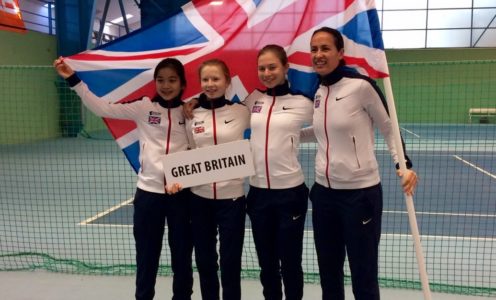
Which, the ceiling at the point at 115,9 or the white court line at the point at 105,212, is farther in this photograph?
the ceiling at the point at 115,9

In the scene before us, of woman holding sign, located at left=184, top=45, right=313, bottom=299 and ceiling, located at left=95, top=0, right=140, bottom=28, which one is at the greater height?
ceiling, located at left=95, top=0, right=140, bottom=28

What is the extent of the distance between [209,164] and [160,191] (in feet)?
1.28

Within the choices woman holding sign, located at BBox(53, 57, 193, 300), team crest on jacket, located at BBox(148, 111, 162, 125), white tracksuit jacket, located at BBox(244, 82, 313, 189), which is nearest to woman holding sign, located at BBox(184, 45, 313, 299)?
white tracksuit jacket, located at BBox(244, 82, 313, 189)

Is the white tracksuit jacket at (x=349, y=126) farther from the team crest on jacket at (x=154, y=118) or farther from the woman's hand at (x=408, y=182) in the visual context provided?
the team crest on jacket at (x=154, y=118)

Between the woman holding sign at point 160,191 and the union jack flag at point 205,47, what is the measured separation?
0.40m

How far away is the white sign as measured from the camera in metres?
2.79

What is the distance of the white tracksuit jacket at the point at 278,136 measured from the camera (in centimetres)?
276

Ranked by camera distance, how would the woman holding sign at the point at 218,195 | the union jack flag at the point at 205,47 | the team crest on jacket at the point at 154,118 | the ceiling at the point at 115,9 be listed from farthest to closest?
the ceiling at the point at 115,9, the union jack flag at the point at 205,47, the team crest on jacket at the point at 154,118, the woman holding sign at the point at 218,195

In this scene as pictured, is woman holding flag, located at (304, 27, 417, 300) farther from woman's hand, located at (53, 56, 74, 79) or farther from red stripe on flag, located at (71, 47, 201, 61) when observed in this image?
woman's hand, located at (53, 56, 74, 79)

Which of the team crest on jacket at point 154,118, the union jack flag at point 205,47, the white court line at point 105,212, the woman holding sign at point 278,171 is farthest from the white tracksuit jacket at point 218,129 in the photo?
the white court line at point 105,212

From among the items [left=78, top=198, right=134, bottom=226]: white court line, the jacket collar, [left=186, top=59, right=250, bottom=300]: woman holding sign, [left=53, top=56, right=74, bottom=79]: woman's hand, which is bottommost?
[left=78, top=198, right=134, bottom=226]: white court line

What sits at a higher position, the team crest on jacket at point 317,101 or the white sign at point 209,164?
the team crest on jacket at point 317,101

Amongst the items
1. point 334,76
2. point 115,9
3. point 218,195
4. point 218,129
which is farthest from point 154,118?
point 115,9

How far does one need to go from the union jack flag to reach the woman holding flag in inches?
19.2
